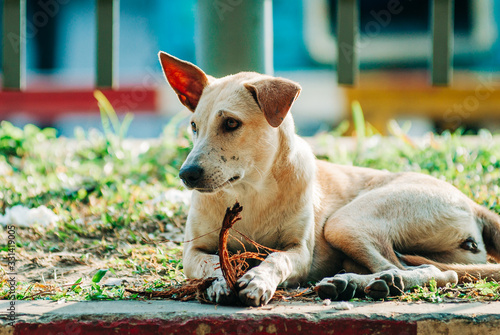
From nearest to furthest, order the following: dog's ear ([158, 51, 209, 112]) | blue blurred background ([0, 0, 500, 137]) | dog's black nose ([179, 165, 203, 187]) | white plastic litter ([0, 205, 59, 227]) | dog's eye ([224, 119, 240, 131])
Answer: dog's black nose ([179, 165, 203, 187]) < dog's eye ([224, 119, 240, 131]) < dog's ear ([158, 51, 209, 112]) < white plastic litter ([0, 205, 59, 227]) < blue blurred background ([0, 0, 500, 137])

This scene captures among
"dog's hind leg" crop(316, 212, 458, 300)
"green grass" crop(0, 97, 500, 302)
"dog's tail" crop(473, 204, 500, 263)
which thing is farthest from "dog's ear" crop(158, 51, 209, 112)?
"dog's tail" crop(473, 204, 500, 263)

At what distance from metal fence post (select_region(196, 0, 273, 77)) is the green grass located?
0.86 m

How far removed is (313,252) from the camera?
12.3 ft

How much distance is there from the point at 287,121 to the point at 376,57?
7.42m

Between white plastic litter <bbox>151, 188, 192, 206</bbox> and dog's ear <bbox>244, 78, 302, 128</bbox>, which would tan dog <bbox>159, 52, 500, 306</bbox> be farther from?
white plastic litter <bbox>151, 188, 192, 206</bbox>

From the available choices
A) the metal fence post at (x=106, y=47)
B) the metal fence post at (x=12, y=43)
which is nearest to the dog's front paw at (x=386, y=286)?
the metal fence post at (x=106, y=47)

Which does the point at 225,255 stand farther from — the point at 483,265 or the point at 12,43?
the point at 12,43

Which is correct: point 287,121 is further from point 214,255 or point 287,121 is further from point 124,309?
point 124,309

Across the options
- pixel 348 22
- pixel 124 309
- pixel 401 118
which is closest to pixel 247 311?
pixel 124 309

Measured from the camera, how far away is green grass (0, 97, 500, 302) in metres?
3.54

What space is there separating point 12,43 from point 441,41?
14.0 ft

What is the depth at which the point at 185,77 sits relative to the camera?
391 cm

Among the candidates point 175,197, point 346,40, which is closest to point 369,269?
point 175,197

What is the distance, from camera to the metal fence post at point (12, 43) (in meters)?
6.04
